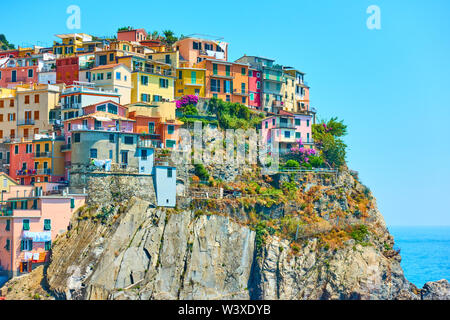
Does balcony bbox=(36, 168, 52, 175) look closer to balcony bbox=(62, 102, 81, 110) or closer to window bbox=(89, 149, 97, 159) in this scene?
window bbox=(89, 149, 97, 159)

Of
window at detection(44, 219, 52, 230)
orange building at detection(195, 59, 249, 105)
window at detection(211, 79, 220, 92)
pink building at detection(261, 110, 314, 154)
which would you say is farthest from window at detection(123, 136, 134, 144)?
pink building at detection(261, 110, 314, 154)

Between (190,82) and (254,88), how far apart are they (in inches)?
427

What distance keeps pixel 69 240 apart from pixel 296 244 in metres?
24.3

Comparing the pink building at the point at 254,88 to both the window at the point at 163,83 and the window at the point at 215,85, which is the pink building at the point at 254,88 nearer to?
the window at the point at 215,85

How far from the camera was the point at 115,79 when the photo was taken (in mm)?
86562

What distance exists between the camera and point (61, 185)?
74875 millimetres

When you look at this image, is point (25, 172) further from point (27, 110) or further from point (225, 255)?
point (225, 255)

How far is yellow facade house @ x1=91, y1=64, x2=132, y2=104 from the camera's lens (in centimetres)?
8650

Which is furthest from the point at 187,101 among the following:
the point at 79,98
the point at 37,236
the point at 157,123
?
the point at 37,236

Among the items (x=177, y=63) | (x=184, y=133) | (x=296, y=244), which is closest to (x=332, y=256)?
(x=296, y=244)

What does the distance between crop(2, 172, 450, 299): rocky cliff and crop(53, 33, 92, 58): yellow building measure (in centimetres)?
3261

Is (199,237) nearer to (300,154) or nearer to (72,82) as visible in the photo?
(300,154)

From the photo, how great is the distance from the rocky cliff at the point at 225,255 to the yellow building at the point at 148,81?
17.7 metres

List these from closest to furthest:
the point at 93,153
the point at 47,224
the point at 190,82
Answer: the point at 47,224 < the point at 93,153 < the point at 190,82
